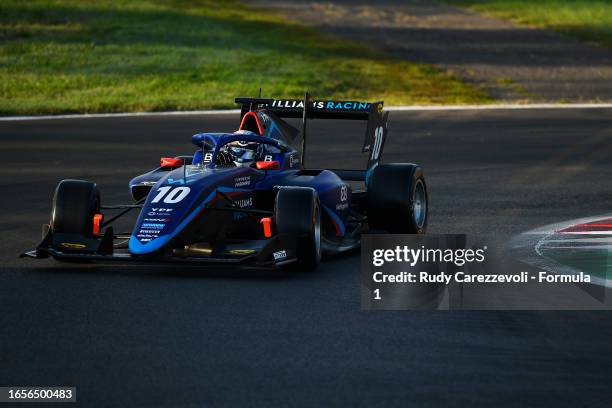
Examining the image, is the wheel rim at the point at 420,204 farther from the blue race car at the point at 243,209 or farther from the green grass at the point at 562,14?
the green grass at the point at 562,14

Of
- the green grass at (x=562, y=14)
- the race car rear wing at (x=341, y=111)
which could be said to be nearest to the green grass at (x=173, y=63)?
the green grass at (x=562, y=14)

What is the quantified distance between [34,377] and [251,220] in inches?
174

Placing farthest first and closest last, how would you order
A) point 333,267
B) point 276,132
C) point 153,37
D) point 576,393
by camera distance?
point 153,37 → point 276,132 → point 333,267 → point 576,393

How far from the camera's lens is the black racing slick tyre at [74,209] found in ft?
38.4

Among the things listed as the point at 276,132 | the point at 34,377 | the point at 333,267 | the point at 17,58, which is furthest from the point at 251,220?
the point at 17,58

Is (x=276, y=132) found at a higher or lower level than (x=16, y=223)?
higher

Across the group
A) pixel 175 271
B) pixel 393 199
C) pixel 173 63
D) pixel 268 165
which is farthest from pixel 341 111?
pixel 173 63

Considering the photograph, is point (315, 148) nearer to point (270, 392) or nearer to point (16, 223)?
point (16, 223)

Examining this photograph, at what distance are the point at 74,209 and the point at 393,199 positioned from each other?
10.0 ft

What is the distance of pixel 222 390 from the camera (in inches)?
303

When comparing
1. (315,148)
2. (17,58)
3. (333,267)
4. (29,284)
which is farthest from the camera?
(17,58)

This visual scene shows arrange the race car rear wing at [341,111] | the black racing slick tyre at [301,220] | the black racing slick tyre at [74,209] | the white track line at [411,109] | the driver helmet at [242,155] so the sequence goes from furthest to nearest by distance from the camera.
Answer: the white track line at [411,109], the race car rear wing at [341,111], the driver helmet at [242,155], the black racing slick tyre at [74,209], the black racing slick tyre at [301,220]

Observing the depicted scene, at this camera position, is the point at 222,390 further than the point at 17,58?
No

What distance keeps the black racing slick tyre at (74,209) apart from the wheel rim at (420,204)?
3247 millimetres
